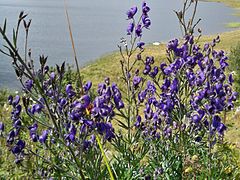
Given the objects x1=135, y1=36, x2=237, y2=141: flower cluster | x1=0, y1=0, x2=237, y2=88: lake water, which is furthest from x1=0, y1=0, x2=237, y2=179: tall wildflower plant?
x1=0, y1=0, x2=237, y2=88: lake water

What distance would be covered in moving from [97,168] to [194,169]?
93 cm

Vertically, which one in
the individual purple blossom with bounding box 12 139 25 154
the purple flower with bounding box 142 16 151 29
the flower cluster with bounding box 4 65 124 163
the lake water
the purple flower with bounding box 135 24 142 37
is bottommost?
the lake water

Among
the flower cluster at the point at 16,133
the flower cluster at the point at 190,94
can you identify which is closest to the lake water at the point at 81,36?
the flower cluster at the point at 190,94

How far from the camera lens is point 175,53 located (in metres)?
2.75

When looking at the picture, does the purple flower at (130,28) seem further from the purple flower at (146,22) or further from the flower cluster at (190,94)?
the flower cluster at (190,94)

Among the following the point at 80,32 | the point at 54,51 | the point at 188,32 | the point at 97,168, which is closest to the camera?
the point at 97,168

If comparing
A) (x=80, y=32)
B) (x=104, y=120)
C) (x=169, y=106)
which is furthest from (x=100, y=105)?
(x=80, y=32)

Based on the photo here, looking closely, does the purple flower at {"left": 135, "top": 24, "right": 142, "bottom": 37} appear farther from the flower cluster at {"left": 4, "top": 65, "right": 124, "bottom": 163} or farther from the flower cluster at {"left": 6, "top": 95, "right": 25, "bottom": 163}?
the flower cluster at {"left": 6, "top": 95, "right": 25, "bottom": 163}

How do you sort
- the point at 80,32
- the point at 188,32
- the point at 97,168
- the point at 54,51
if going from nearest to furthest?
the point at 97,168 → the point at 188,32 → the point at 54,51 → the point at 80,32

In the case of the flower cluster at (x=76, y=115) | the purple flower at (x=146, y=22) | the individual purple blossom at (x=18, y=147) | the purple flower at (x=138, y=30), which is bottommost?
the individual purple blossom at (x=18, y=147)

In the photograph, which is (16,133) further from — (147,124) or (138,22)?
(138,22)

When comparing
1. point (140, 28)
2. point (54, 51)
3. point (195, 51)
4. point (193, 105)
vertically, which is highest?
point (140, 28)

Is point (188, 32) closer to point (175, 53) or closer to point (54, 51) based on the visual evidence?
point (175, 53)

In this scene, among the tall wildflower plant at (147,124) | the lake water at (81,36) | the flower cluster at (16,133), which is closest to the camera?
the tall wildflower plant at (147,124)
